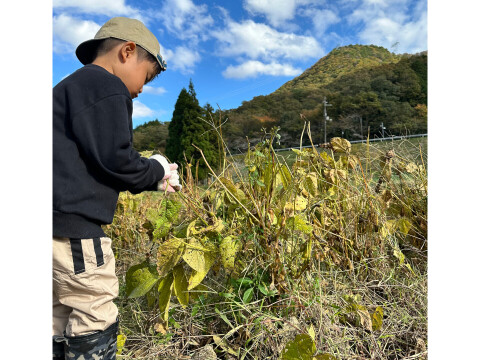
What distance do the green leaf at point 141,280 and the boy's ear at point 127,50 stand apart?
2.64 feet

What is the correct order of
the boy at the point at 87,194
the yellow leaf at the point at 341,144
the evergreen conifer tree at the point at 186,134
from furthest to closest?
the evergreen conifer tree at the point at 186,134, the yellow leaf at the point at 341,144, the boy at the point at 87,194

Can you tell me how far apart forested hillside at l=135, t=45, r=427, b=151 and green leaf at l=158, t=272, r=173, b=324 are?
658 mm

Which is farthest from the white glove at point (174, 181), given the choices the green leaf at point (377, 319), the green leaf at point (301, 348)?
the green leaf at point (377, 319)

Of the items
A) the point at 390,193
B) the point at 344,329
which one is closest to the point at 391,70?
the point at 390,193

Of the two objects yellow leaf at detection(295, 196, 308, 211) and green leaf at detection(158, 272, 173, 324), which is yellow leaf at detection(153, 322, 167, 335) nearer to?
green leaf at detection(158, 272, 173, 324)

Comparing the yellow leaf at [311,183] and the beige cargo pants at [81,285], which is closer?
the beige cargo pants at [81,285]

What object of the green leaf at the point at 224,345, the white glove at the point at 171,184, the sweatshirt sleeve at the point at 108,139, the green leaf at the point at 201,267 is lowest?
the green leaf at the point at 224,345

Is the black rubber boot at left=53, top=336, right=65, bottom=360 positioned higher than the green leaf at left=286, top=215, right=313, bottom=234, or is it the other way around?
the green leaf at left=286, top=215, right=313, bottom=234

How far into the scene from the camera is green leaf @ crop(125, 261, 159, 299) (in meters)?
1.16

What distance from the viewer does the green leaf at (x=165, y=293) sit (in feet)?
3.79

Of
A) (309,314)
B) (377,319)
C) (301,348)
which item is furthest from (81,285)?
(377,319)

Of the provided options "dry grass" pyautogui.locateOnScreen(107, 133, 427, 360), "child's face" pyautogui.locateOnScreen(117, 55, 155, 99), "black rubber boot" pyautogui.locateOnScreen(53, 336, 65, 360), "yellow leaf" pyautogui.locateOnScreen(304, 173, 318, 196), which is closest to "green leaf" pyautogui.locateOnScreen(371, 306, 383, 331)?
"dry grass" pyautogui.locateOnScreen(107, 133, 427, 360)

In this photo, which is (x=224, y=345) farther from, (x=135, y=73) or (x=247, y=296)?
(x=135, y=73)

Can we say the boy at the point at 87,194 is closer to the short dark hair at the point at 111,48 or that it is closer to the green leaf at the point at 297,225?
the short dark hair at the point at 111,48
